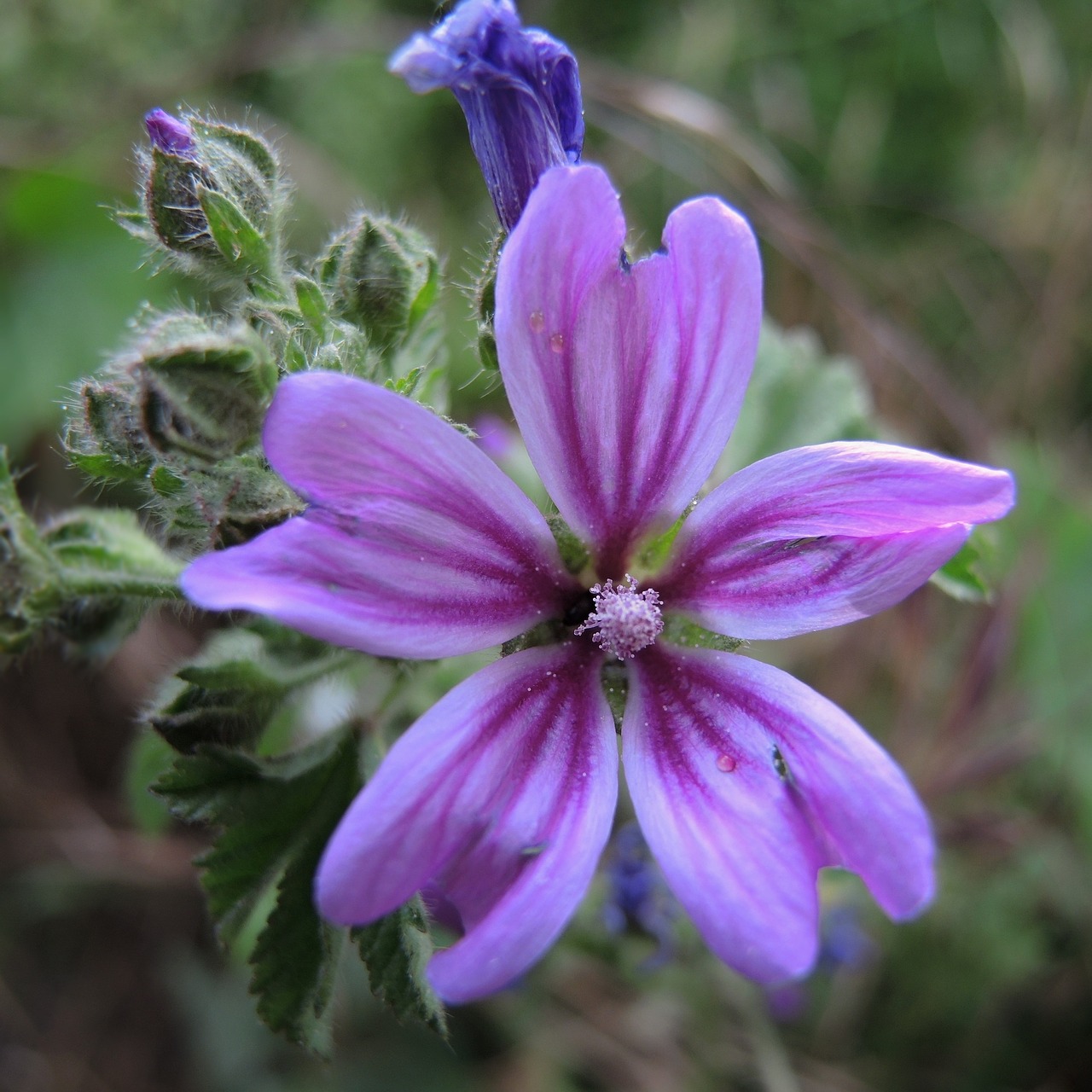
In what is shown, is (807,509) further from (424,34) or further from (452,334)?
(452,334)

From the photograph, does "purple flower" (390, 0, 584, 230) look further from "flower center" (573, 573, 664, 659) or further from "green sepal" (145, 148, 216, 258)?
"flower center" (573, 573, 664, 659)

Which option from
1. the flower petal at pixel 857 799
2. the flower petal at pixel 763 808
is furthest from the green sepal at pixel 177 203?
the flower petal at pixel 857 799

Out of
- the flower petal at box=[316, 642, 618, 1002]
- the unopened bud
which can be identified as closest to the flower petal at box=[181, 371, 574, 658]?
the flower petal at box=[316, 642, 618, 1002]

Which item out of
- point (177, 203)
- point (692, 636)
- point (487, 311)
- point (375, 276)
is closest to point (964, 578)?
point (692, 636)

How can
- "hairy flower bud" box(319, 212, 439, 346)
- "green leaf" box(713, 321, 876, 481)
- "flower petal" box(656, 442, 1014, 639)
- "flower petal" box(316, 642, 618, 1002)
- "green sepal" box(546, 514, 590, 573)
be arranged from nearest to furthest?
"flower petal" box(316, 642, 618, 1002), "flower petal" box(656, 442, 1014, 639), "green sepal" box(546, 514, 590, 573), "hairy flower bud" box(319, 212, 439, 346), "green leaf" box(713, 321, 876, 481)

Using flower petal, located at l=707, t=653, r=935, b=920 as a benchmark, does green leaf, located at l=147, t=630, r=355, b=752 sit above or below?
above

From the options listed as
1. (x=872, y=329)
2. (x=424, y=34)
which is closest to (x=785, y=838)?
(x=424, y=34)
